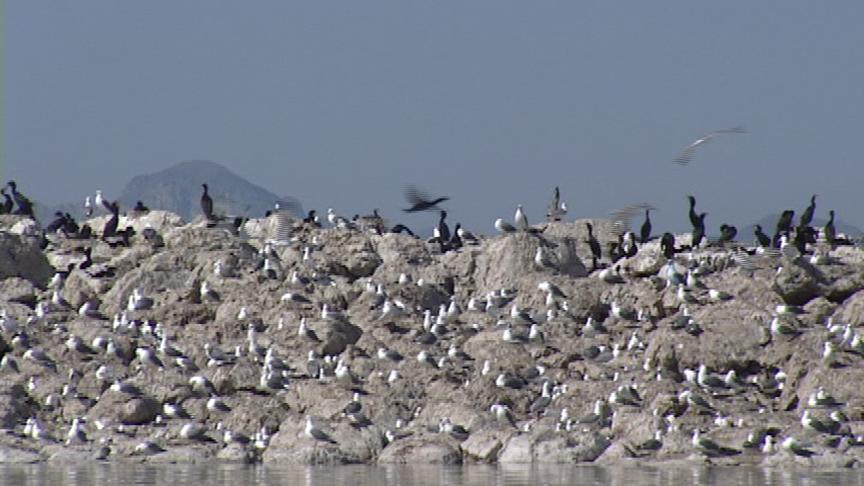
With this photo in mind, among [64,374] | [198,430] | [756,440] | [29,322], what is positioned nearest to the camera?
[756,440]

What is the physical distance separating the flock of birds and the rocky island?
0.06 m

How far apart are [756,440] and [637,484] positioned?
641 centimetres

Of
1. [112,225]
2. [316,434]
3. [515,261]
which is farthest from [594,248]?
[316,434]

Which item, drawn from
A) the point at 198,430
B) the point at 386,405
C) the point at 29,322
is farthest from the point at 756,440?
the point at 29,322

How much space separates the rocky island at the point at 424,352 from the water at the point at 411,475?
1.22 metres

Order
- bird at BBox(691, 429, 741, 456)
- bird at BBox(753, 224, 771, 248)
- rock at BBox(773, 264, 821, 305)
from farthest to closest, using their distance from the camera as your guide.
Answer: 1. bird at BBox(753, 224, 771, 248)
2. rock at BBox(773, 264, 821, 305)
3. bird at BBox(691, 429, 741, 456)

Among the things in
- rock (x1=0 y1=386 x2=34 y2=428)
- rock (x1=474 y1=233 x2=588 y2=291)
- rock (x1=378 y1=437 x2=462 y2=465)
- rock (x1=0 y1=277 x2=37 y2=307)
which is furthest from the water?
rock (x1=474 y1=233 x2=588 y2=291)

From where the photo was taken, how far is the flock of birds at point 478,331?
1435 inches

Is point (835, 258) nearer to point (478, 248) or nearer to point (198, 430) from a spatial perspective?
point (478, 248)

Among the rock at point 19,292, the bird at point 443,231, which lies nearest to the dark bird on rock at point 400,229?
the bird at point 443,231

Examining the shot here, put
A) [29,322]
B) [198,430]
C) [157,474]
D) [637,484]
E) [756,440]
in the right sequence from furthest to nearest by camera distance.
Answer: [29,322] → [198,430] → [756,440] → [157,474] → [637,484]

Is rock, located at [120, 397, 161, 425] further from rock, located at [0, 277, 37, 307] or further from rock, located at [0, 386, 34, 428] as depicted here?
rock, located at [0, 277, 37, 307]

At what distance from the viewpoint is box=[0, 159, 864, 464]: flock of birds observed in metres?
36.4

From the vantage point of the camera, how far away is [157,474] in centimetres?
3256
